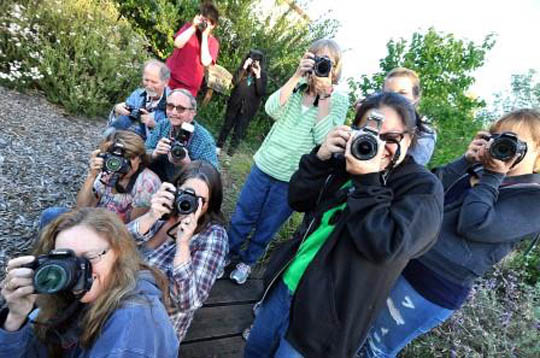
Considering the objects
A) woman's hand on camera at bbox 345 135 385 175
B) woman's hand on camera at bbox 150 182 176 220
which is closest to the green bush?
woman's hand on camera at bbox 150 182 176 220

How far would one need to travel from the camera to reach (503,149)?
1.49 metres

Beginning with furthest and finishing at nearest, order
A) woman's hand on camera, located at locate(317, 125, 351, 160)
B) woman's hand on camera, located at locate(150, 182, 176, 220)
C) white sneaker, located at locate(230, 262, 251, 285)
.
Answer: white sneaker, located at locate(230, 262, 251, 285), woman's hand on camera, located at locate(150, 182, 176, 220), woman's hand on camera, located at locate(317, 125, 351, 160)

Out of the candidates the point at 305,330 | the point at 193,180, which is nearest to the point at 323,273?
the point at 305,330

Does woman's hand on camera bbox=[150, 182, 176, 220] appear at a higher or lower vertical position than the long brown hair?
higher

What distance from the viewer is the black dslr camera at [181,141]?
2.31 metres

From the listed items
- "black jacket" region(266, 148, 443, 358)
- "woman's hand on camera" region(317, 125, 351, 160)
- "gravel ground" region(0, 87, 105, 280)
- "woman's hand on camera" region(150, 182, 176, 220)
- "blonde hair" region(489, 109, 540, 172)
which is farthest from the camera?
"gravel ground" region(0, 87, 105, 280)

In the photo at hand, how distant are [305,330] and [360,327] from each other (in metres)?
0.20

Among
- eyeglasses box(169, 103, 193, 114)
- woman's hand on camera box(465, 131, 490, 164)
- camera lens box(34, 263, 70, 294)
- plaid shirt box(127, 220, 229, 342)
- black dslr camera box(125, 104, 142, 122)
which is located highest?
woman's hand on camera box(465, 131, 490, 164)

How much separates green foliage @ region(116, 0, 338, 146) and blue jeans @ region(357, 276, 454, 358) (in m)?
5.13

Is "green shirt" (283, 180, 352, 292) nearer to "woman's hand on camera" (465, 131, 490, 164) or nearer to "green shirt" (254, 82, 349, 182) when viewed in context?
"woman's hand on camera" (465, 131, 490, 164)

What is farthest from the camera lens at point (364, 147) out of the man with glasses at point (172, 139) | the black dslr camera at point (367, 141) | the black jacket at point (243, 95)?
the black jacket at point (243, 95)

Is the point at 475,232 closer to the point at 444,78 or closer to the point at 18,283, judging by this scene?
the point at 18,283

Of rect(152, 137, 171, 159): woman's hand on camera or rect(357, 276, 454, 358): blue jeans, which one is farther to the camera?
rect(152, 137, 171, 159): woman's hand on camera

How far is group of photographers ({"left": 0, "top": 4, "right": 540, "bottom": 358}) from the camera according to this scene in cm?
114
